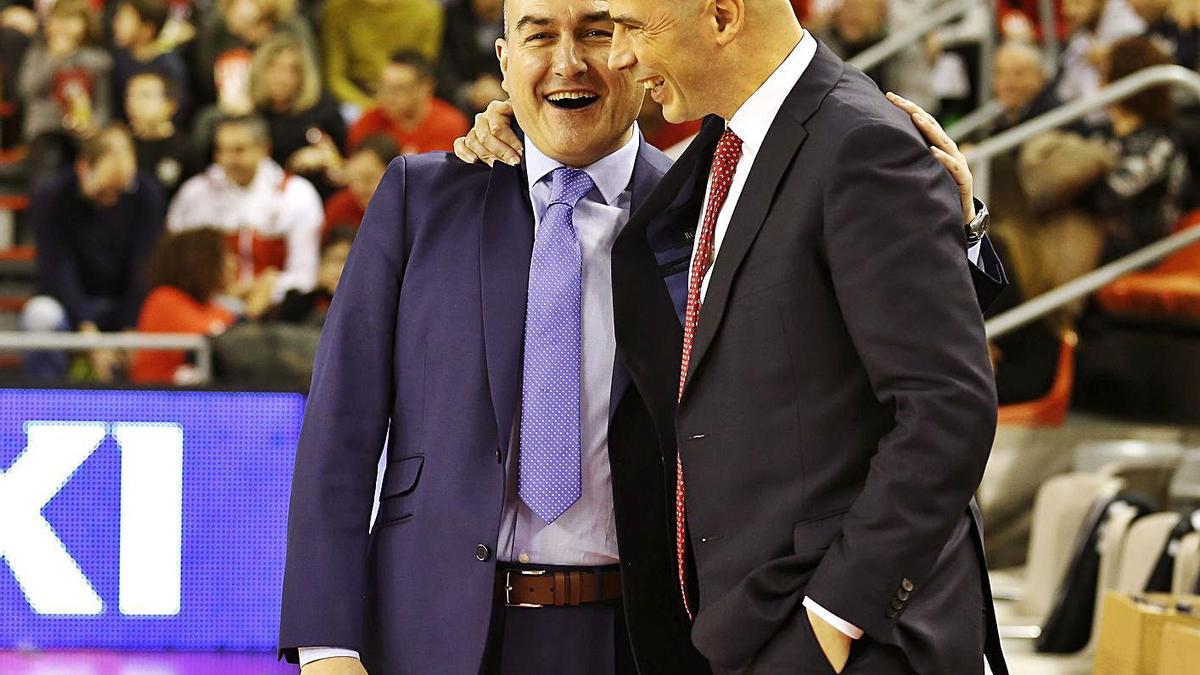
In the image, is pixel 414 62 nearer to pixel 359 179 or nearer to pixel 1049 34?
pixel 359 179

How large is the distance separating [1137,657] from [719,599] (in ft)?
6.20

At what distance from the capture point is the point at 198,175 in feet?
27.1

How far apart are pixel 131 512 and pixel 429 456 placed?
1.43 metres

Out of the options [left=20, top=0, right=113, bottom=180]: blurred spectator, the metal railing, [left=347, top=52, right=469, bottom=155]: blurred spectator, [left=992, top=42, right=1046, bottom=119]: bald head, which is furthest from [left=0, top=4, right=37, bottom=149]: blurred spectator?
the metal railing

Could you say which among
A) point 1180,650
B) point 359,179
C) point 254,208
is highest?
point 359,179

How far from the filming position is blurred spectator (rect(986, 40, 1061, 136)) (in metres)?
7.73

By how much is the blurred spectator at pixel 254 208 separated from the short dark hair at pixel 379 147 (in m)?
0.34

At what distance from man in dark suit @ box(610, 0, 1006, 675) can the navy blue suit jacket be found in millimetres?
184

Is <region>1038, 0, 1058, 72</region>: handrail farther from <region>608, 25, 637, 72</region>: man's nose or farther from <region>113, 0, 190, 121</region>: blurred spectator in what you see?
<region>608, 25, 637, 72</region>: man's nose

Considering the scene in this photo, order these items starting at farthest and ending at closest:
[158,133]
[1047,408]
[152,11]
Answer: [152,11]
[158,133]
[1047,408]

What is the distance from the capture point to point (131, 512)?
3.66 metres

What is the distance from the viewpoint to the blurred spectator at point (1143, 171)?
6746mm

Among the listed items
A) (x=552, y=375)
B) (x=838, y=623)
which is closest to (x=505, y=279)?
(x=552, y=375)

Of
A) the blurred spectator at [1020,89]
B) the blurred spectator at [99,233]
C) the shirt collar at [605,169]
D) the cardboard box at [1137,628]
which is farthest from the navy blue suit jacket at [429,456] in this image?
the blurred spectator at [1020,89]
